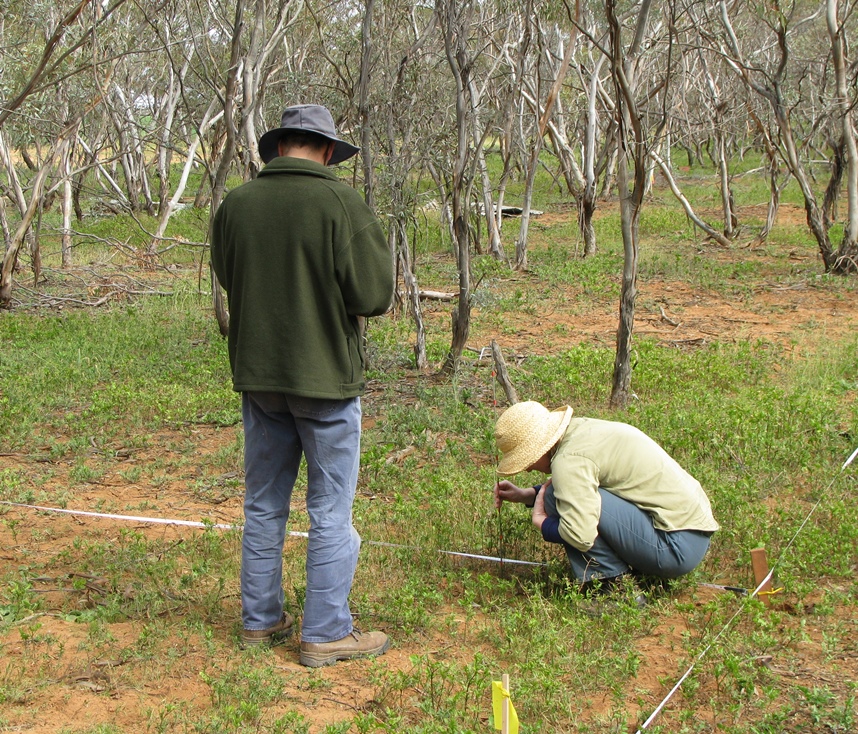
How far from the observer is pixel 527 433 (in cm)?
427

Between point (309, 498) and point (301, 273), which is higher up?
point (301, 273)

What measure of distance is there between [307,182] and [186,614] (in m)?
2.00

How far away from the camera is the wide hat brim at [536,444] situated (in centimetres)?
425

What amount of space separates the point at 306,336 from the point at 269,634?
1248 millimetres

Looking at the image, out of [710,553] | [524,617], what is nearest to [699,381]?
[710,553]

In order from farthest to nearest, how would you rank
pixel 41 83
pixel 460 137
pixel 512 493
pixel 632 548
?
pixel 41 83, pixel 460 137, pixel 512 493, pixel 632 548

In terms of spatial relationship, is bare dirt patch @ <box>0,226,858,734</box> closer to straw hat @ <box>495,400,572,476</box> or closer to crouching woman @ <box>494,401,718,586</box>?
crouching woman @ <box>494,401,718,586</box>

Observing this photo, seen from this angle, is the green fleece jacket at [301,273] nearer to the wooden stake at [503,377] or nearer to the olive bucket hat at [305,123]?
the olive bucket hat at [305,123]

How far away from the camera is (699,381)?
808 cm

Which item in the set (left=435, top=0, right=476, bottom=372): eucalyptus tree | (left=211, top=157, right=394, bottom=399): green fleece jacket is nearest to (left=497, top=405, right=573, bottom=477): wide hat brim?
(left=211, top=157, right=394, bottom=399): green fleece jacket

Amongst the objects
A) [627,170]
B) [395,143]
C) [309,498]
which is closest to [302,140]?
[309,498]

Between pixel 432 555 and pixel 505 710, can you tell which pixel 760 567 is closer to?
pixel 432 555

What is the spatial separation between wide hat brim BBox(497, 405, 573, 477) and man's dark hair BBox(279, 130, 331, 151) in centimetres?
154

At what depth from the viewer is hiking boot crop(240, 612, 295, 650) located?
388cm
